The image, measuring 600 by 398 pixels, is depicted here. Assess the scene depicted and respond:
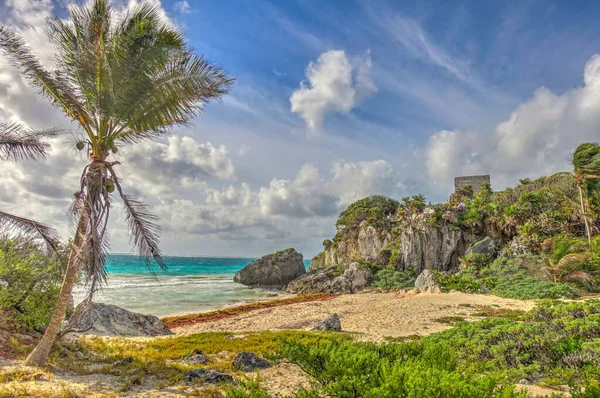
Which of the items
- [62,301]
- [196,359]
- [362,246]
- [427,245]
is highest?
[362,246]

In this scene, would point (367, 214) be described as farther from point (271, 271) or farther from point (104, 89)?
point (104, 89)

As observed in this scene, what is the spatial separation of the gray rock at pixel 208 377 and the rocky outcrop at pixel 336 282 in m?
28.0

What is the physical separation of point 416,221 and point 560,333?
30.2 m

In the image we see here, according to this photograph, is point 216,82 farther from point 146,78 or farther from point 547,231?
point 547,231

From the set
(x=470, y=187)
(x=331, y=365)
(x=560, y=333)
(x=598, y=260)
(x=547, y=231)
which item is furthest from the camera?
(x=470, y=187)

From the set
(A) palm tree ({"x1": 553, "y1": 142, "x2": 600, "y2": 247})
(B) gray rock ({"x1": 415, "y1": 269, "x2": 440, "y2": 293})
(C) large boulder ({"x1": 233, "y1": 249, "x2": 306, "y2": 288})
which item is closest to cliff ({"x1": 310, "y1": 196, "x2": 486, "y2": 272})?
(B) gray rock ({"x1": 415, "y1": 269, "x2": 440, "y2": 293})

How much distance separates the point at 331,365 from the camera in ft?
13.2

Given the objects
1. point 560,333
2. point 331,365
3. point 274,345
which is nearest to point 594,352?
point 560,333

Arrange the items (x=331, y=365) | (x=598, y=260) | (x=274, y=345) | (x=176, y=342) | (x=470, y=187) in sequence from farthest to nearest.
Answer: (x=470, y=187), (x=598, y=260), (x=176, y=342), (x=274, y=345), (x=331, y=365)

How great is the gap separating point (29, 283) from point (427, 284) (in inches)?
997

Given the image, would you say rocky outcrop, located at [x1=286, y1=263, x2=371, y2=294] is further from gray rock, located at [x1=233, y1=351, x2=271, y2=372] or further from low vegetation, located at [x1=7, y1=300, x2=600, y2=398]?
gray rock, located at [x1=233, y1=351, x2=271, y2=372]

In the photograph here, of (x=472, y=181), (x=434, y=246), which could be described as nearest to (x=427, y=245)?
(x=434, y=246)

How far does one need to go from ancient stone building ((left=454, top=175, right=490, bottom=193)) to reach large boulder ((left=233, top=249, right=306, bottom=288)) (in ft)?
98.3

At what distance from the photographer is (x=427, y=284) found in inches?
1019
